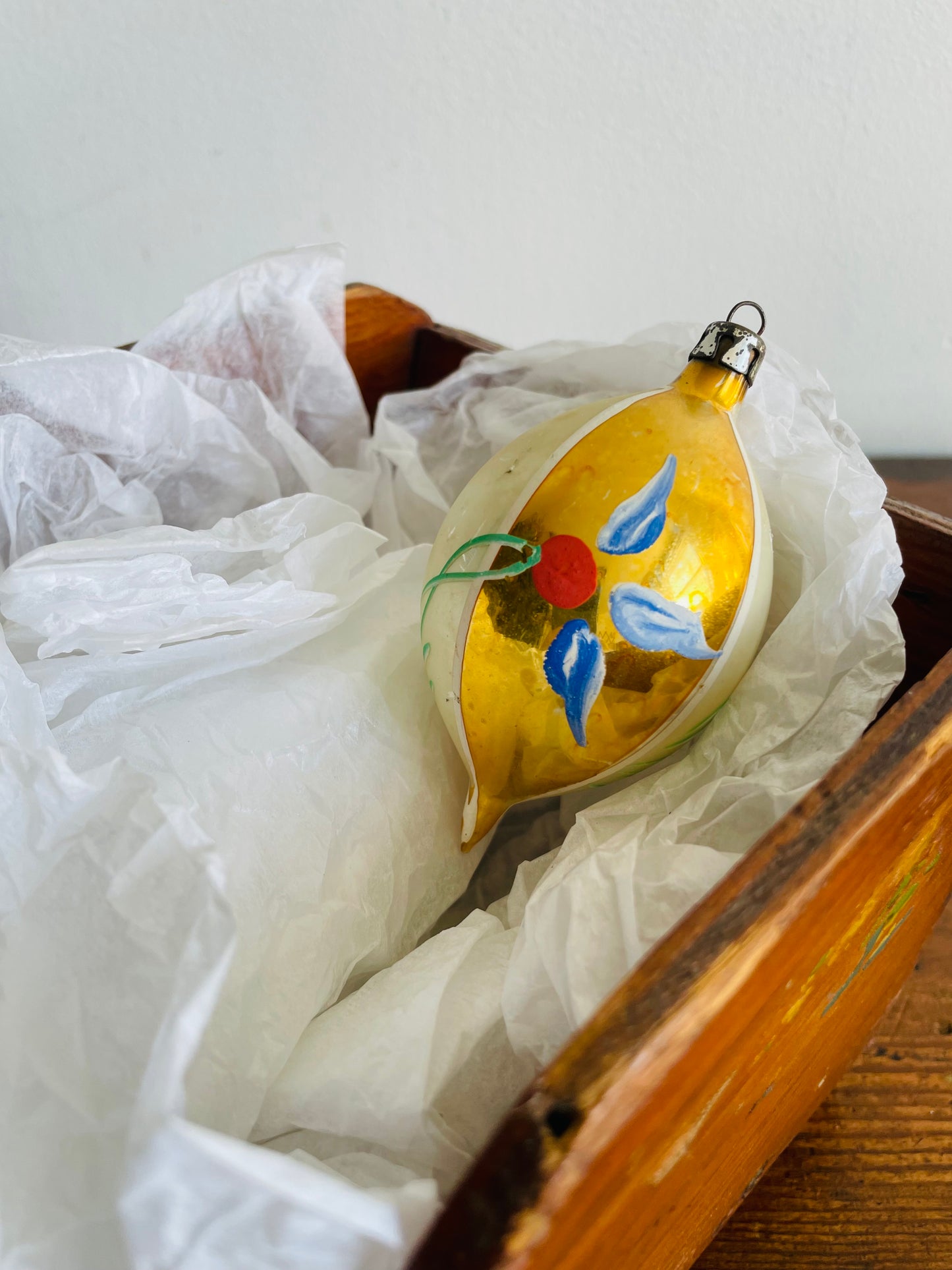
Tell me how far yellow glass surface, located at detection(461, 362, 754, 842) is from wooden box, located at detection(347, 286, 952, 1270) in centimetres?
7

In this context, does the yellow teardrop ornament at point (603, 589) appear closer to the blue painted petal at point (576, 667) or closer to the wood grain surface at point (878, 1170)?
the blue painted petal at point (576, 667)

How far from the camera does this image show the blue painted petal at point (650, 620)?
12.6 inches

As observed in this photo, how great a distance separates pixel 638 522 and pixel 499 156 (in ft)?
1.33

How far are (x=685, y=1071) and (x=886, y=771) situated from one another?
10 cm

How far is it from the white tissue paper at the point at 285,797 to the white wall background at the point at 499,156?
14 centimetres

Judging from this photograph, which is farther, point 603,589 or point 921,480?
point 921,480

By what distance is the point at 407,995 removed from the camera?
0.31 meters

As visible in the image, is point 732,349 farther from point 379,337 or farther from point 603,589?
point 379,337

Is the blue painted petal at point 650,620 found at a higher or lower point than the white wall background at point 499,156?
lower

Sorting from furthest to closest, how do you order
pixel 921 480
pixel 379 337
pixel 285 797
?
1. pixel 921 480
2. pixel 379 337
3. pixel 285 797

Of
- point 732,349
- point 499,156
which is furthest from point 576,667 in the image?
point 499,156

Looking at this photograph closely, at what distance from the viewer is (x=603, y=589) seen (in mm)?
321

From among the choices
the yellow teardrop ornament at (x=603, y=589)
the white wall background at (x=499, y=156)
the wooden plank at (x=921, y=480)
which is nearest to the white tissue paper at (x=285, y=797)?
the yellow teardrop ornament at (x=603, y=589)

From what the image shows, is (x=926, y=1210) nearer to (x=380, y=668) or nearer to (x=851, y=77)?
(x=380, y=668)
